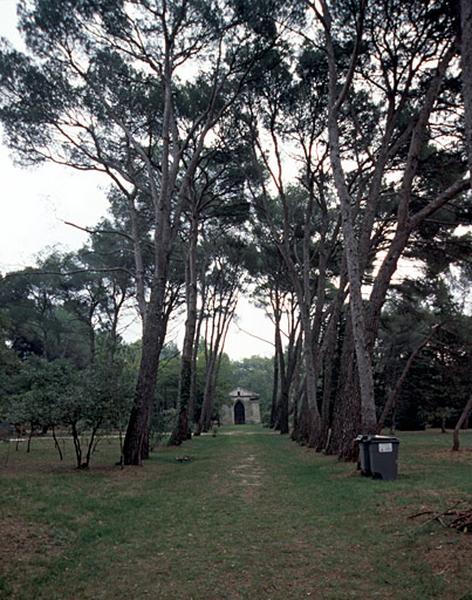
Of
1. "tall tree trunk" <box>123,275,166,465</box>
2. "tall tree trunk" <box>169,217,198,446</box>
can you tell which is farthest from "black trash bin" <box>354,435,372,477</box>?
"tall tree trunk" <box>169,217,198,446</box>

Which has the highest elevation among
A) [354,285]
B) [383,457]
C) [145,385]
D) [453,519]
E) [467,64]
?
[467,64]

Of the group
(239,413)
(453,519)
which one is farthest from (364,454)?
(239,413)

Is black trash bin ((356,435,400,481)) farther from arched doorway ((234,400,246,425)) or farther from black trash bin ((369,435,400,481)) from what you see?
arched doorway ((234,400,246,425))

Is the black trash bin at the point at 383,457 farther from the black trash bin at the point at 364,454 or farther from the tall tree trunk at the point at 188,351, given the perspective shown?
the tall tree trunk at the point at 188,351

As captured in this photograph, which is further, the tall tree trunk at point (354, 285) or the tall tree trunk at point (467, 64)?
the tall tree trunk at point (354, 285)

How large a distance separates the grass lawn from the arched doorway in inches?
1961

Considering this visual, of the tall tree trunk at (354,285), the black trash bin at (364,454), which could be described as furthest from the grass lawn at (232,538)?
the tall tree trunk at (354,285)

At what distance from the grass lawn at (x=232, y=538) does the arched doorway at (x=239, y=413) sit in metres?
49.8

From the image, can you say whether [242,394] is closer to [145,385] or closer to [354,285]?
[145,385]

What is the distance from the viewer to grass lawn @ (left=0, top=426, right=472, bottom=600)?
339cm

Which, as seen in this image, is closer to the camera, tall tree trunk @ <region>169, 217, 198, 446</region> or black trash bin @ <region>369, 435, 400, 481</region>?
black trash bin @ <region>369, 435, 400, 481</region>

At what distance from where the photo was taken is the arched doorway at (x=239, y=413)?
57938mm

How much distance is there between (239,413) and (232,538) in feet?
179

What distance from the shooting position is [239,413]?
58.2 meters
